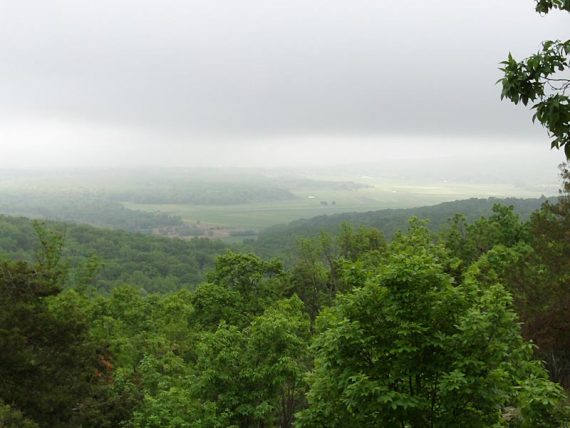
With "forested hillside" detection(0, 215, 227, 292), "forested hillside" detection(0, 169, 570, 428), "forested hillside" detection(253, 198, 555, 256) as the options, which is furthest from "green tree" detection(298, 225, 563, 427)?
"forested hillside" detection(253, 198, 555, 256)

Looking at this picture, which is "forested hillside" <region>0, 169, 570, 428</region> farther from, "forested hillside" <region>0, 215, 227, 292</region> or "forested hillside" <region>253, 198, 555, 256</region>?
"forested hillside" <region>253, 198, 555, 256</region>

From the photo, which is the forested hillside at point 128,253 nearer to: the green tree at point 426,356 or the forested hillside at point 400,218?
the forested hillside at point 400,218

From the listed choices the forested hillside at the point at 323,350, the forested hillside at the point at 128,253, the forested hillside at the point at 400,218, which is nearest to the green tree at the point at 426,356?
the forested hillside at the point at 323,350

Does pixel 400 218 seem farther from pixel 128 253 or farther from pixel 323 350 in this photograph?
pixel 323 350

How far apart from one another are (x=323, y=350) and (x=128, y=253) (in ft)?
369

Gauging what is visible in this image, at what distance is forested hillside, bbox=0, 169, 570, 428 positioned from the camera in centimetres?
806

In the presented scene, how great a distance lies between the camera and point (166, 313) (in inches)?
1292

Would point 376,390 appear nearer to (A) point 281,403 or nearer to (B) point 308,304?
(A) point 281,403

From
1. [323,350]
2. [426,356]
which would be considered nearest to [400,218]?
[323,350]

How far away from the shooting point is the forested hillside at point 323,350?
26.5ft

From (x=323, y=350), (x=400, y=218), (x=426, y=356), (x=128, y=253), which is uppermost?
(x=426, y=356)

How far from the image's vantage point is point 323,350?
9070mm

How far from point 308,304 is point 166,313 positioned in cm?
1089

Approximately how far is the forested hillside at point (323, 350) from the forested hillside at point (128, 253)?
58.0 meters
